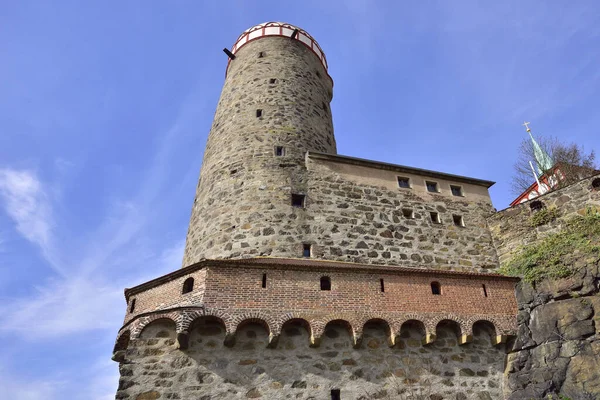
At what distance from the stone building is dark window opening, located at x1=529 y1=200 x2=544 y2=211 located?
135 centimetres

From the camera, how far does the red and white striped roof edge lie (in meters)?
18.9

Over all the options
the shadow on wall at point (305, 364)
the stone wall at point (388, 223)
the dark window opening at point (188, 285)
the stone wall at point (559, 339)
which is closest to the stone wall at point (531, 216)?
the stone wall at point (388, 223)

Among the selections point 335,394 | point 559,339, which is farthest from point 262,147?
point 559,339

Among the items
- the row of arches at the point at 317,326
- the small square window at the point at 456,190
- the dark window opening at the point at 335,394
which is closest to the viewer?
the row of arches at the point at 317,326

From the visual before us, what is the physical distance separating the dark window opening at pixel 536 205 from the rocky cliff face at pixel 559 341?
3340 mm

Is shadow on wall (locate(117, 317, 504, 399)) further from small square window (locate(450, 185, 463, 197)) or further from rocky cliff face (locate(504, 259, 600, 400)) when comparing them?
small square window (locate(450, 185, 463, 197))

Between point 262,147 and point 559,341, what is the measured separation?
9479 millimetres

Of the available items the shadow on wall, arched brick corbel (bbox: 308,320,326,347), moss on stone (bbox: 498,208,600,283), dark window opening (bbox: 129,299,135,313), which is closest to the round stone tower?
dark window opening (bbox: 129,299,135,313)

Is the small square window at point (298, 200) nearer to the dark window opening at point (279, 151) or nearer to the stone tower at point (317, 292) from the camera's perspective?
the stone tower at point (317, 292)

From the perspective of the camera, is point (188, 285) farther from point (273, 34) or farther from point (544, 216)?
point (273, 34)

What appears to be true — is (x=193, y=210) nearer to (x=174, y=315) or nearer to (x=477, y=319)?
(x=174, y=315)

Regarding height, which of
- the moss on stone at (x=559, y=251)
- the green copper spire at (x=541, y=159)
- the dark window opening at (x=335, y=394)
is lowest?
the dark window opening at (x=335, y=394)

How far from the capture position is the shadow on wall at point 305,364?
838 centimetres

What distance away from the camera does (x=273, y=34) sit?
18797mm
